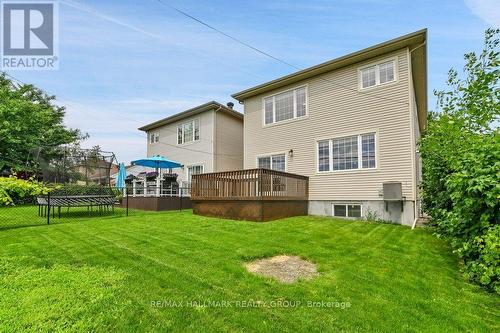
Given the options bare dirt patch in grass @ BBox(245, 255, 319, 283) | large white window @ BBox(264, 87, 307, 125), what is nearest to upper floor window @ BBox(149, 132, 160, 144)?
large white window @ BBox(264, 87, 307, 125)

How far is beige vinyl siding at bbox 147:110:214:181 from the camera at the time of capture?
1619 centimetres

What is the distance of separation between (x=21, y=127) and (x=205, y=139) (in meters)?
12.0

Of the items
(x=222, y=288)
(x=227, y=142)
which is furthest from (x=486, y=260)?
(x=227, y=142)

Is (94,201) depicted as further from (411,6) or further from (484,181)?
(411,6)

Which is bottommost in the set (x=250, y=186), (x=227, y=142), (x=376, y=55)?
(x=250, y=186)

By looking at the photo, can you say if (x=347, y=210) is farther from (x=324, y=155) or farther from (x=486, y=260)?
(x=486, y=260)

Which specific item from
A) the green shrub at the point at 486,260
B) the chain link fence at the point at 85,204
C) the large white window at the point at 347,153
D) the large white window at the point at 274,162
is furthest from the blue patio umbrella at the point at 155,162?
the green shrub at the point at 486,260

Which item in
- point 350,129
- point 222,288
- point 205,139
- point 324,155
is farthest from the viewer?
point 205,139

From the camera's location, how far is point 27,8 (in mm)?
8867

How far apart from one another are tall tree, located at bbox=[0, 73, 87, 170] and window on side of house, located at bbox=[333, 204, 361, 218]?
16041mm

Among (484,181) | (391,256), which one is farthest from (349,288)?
(484,181)

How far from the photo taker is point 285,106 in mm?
13117

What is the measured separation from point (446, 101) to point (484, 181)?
7.43m

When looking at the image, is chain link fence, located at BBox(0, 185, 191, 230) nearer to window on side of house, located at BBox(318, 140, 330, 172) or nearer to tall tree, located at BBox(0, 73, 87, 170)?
tall tree, located at BBox(0, 73, 87, 170)
